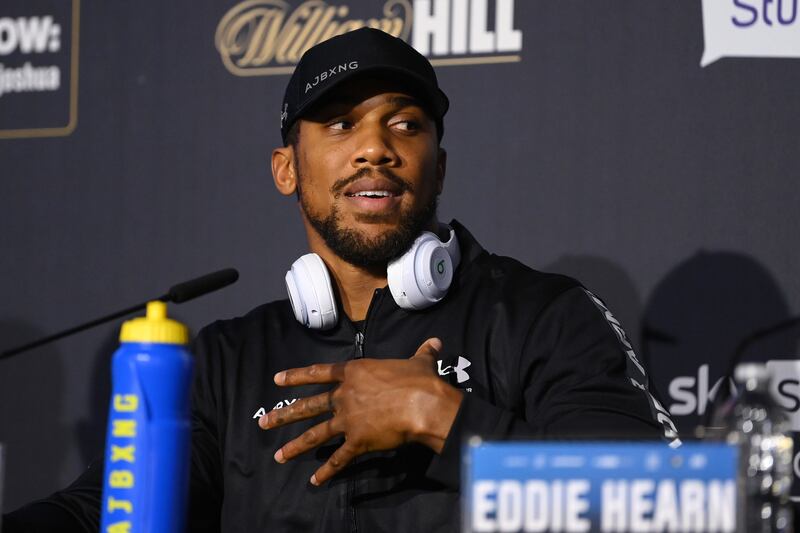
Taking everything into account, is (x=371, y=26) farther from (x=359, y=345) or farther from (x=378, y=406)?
(x=378, y=406)

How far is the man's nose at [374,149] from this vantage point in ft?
5.64

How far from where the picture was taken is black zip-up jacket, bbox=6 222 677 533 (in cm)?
147

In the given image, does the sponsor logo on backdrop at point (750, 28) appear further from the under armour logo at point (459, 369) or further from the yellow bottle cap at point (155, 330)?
the yellow bottle cap at point (155, 330)

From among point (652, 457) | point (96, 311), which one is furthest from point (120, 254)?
point (652, 457)

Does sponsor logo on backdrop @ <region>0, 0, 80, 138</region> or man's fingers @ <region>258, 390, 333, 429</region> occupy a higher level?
sponsor logo on backdrop @ <region>0, 0, 80, 138</region>

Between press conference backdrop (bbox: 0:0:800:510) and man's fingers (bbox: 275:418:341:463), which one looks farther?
press conference backdrop (bbox: 0:0:800:510)

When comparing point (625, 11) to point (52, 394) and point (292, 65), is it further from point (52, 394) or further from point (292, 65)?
point (52, 394)

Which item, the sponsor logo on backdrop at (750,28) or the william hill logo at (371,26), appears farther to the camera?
the william hill logo at (371,26)

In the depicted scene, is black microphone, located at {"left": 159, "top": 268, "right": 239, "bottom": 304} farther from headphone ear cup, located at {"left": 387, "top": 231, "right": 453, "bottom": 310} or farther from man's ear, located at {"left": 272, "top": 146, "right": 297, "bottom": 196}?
man's ear, located at {"left": 272, "top": 146, "right": 297, "bottom": 196}

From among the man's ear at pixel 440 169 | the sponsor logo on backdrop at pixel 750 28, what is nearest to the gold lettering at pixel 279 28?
the man's ear at pixel 440 169

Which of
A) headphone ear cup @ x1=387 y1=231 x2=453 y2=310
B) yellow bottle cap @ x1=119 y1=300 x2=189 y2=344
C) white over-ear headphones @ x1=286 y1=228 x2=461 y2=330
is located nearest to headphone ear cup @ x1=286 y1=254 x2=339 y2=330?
white over-ear headphones @ x1=286 y1=228 x2=461 y2=330

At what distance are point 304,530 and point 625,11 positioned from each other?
1.22 m

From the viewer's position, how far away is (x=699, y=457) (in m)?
0.79

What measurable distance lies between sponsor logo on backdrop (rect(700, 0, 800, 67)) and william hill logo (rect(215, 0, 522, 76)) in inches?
15.0
